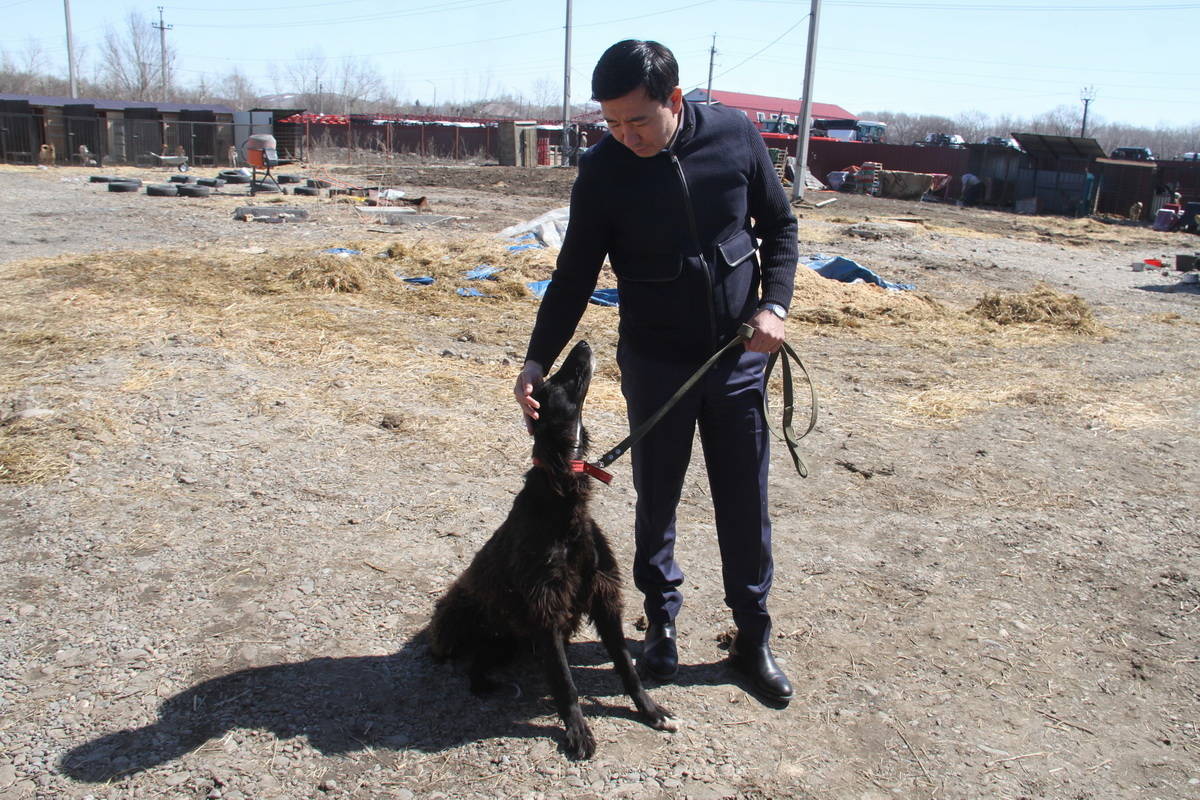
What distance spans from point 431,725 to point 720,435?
130cm

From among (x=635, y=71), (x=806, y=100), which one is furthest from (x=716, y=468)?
(x=806, y=100)

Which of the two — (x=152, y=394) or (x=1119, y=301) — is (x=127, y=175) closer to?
(x=152, y=394)

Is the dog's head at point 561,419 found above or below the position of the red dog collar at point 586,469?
above

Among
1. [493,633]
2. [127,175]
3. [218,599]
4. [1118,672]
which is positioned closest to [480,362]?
[218,599]

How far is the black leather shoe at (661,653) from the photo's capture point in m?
2.97

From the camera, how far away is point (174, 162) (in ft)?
99.3

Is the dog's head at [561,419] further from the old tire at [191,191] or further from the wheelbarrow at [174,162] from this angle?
the wheelbarrow at [174,162]

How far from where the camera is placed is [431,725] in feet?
8.93

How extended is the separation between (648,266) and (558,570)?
0.99 m

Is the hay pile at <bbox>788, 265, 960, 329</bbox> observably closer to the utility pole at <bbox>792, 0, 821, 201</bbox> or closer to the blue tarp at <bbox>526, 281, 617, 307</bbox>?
the blue tarp at <bbox>526, 281, 617, 307</bbox>

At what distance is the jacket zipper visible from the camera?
8.63ft

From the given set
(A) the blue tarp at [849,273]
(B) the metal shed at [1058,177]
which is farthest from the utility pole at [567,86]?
(A) the blue tarp at [849,273]

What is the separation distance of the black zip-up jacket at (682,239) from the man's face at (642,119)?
7 centimetres

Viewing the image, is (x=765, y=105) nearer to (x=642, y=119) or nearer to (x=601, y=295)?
(x=601, y=295)
